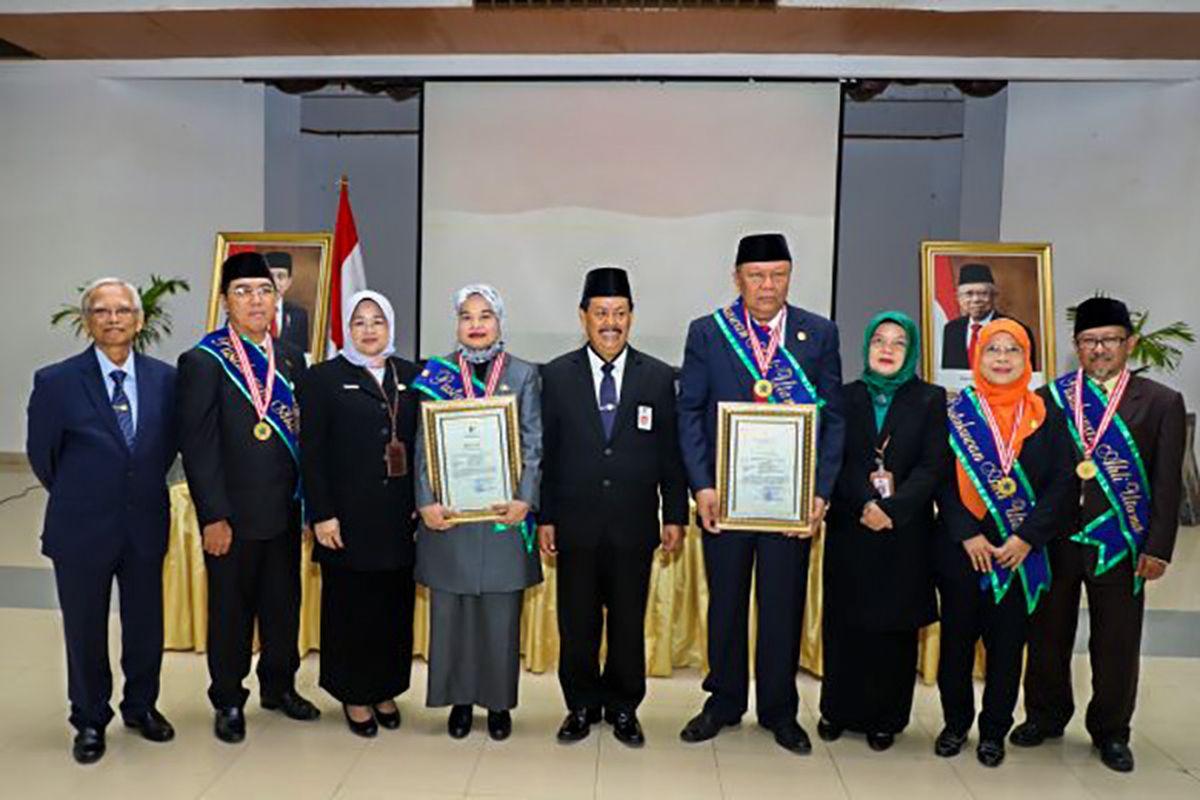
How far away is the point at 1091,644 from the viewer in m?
2.96

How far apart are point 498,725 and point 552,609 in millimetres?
724

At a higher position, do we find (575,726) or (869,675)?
(869,675)

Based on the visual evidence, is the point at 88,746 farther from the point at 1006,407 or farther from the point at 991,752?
the point at 1006,407

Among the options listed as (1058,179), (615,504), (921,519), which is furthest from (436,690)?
(1058,179)

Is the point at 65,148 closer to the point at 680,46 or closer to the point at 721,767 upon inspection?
the point at 680,46

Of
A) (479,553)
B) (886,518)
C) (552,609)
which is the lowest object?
(552,609)

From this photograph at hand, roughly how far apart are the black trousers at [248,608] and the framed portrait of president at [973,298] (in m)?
3.79

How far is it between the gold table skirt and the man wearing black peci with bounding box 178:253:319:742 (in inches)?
25.0

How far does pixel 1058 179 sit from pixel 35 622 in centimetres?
753

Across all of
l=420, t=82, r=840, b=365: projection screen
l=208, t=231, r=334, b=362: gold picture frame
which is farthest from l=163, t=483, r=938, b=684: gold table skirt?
l=420, t=82, r=840, b=365: projection screen

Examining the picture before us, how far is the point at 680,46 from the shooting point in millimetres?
6598

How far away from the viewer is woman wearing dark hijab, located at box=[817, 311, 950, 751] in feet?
9.25

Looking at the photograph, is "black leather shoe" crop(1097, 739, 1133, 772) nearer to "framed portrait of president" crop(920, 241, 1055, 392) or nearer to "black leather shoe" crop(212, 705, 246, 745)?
"framed portrait of president" crop(920, 241, 1055, 392)

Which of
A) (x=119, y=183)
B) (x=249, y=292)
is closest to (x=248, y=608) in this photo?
(x=249, y=292)
